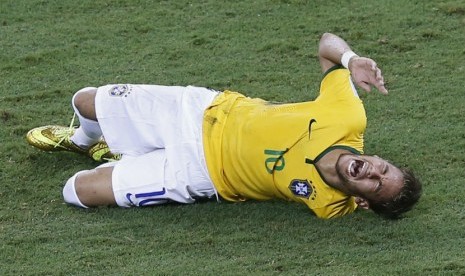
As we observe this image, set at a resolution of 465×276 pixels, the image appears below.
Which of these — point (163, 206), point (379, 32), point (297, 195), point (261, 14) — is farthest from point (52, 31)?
point (297, 195)

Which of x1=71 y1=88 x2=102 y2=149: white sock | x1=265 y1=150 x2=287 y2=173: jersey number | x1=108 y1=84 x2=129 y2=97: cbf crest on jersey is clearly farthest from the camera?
x1=71 y1=88 x2=102 y2=149: white sock

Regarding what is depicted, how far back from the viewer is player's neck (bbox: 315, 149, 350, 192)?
15.1 feet

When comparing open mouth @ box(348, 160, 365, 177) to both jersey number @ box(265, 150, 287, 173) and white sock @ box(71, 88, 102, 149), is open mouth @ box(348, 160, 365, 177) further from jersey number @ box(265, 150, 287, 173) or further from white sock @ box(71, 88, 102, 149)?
white sock @ box(71, 88, 102, 149)

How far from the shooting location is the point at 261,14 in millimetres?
7469

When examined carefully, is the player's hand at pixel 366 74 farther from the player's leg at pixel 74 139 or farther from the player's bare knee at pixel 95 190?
the player's leg at pixel 74 139

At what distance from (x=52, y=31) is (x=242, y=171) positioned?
289 centimetres

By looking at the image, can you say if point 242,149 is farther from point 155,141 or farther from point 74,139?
point 74,139

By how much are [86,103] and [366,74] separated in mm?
1478

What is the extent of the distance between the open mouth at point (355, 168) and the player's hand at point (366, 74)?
1.04ft

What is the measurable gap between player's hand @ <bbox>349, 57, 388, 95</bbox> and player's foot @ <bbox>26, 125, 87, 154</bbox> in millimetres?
1643

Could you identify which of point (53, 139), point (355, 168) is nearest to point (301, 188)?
point (355, 168)

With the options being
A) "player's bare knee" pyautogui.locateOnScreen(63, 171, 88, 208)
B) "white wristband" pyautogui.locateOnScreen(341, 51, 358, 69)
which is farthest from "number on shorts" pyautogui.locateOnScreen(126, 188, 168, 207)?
"white wristband" pyautogui.locateOnScreen(341, 51, 358, 69)

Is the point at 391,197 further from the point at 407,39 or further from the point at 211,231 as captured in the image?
the point at 407,39

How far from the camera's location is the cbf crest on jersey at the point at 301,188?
4715 millimetres
